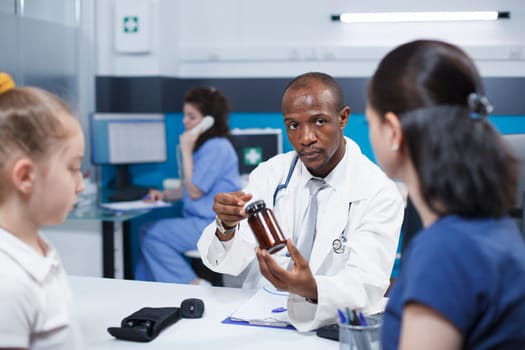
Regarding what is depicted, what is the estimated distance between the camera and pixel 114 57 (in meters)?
4.41

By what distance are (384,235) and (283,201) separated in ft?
1.21

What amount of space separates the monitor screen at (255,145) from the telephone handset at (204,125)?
14.6 inches

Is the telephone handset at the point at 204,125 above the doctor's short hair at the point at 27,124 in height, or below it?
below

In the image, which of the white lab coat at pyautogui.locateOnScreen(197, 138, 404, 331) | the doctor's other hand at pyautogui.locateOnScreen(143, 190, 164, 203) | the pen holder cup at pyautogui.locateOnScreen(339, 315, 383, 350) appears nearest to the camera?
the pen holder cup at pyautogui.locateOnScreen(339, 315, 383, 350)

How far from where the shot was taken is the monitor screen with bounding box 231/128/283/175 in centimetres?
424

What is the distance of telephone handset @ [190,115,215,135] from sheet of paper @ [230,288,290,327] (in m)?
2.23

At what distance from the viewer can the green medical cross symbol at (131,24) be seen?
14.1 feet

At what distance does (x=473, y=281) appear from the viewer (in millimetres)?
814

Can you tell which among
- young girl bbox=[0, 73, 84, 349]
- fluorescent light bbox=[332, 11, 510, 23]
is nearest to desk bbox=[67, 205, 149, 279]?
fluorescent light bbox=[332, 11, 510, 23]

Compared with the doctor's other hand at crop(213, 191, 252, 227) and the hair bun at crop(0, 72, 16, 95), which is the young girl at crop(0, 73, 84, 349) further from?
the doctor's other hand at crop(213, 191, 252, 227)

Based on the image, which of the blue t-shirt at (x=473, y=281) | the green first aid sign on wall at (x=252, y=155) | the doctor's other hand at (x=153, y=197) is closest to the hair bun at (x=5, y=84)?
the blue t-shirt at (x=473, y=281)

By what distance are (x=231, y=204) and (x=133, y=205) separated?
2191mm

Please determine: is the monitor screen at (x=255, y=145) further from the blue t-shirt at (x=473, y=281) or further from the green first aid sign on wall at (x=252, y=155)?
the blue t-shirt at (x=473, y=281)

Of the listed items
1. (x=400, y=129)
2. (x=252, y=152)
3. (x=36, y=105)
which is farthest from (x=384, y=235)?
(x=252, y=152)
